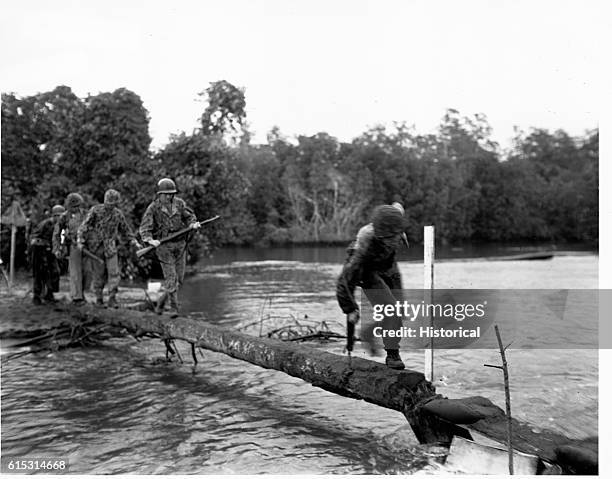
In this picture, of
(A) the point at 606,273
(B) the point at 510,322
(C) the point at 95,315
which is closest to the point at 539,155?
(B) the point at 510,322

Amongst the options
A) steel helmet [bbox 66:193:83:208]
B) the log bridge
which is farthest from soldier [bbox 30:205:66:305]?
the log bridge

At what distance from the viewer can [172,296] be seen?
9078 mm

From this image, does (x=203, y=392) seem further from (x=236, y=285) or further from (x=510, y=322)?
(x=236, y=285)

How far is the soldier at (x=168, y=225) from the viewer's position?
351 inches

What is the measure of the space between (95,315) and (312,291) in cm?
826

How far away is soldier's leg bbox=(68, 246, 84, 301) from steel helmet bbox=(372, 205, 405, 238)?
6.79m

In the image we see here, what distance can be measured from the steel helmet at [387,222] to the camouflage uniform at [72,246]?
6727 mm

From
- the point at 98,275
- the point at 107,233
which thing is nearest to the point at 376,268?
the point at 107,233

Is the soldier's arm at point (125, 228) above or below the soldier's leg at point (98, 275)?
above

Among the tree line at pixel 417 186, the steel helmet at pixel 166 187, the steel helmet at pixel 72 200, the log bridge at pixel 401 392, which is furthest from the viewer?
the tree line at pixel 417 186

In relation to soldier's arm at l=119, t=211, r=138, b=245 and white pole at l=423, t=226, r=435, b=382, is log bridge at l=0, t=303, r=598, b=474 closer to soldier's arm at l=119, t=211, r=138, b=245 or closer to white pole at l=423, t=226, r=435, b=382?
white pole at l=423, t=226, r=435, b=382

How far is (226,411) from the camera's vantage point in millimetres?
6605

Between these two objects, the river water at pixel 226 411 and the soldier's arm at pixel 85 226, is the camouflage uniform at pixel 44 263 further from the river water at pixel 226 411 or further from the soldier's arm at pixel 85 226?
the river water at pixel 226 411

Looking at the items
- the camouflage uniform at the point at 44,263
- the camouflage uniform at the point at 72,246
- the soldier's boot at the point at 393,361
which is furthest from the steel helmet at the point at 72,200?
the soldier's boot at the point at 393,361
